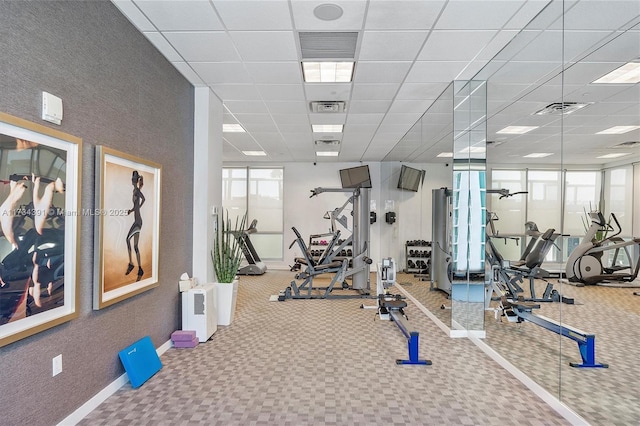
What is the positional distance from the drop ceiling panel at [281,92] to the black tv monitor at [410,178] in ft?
8.96

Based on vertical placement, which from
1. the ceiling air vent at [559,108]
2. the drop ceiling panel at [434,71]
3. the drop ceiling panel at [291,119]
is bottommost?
the ceiling air vent at [559,108]

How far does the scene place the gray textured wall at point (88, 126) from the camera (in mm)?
1964

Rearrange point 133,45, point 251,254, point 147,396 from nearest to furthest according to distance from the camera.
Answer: point 147,396
point 133,45
point 251,254

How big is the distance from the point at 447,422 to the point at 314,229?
301 inches

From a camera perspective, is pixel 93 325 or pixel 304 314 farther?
pixel 304 314

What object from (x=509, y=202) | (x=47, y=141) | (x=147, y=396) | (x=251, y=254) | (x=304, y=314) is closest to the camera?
(x=47, y=141)

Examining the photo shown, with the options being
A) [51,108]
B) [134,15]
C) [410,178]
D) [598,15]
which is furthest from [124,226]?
[410,178]

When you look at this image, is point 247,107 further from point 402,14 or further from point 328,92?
point 402,14

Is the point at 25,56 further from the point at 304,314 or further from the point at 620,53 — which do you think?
→ the point at 304,314

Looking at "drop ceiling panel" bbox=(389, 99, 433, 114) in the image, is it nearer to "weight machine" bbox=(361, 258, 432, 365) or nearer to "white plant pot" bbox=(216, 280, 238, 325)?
"weight machine" bbox=(361, 258, 432, 365)

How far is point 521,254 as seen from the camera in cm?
351

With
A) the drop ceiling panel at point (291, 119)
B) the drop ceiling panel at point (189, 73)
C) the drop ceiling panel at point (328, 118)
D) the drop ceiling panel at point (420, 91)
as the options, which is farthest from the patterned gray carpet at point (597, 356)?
the drop ceiling panel at point (189, 73)

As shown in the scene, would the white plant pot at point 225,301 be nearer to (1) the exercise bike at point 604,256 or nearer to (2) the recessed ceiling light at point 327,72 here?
(2) the recessed ceiling light at point 327,72

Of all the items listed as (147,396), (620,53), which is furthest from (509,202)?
(147,396)
